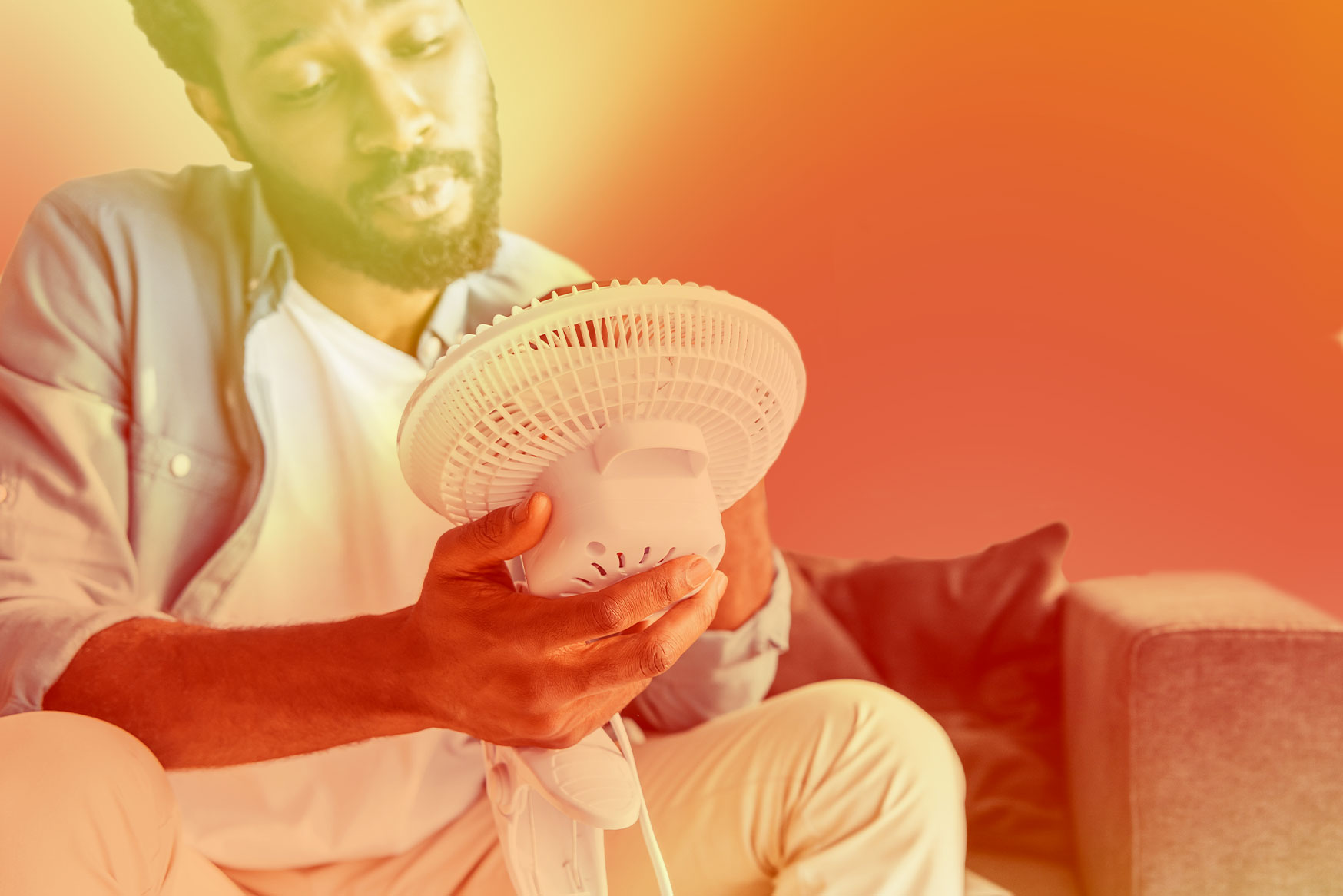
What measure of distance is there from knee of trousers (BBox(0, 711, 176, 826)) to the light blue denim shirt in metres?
0.20

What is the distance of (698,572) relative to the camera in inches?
18.2

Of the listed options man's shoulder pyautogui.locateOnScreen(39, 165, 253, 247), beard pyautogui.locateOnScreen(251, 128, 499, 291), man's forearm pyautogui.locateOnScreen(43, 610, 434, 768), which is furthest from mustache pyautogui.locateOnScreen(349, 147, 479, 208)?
man's forearm pyautogui.locateOnScreen(43, 610, 434, 768)

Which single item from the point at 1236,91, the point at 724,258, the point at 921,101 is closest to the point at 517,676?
the point at 724,258

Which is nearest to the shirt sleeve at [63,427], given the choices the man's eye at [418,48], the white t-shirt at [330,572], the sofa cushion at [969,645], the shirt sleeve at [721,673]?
the white t-shirt at [330,572]

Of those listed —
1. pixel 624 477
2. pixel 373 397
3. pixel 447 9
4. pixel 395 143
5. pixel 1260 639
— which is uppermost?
pixel 447 9

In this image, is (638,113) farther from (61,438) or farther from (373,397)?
(61,438)

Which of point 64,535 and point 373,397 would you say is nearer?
point 64,535

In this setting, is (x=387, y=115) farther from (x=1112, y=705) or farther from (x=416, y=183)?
(x=1112, y=705)

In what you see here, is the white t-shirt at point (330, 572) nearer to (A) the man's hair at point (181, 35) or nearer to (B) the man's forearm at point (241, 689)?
(B) the man's forearm at point (241, 689)

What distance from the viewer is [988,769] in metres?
0.93

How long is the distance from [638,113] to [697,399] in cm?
71

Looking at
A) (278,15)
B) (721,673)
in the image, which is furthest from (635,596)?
(278,15)

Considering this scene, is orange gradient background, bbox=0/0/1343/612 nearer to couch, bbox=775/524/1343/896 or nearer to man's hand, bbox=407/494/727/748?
couch, bbox=775/524/1343/896

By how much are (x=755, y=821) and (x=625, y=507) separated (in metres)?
0.37
